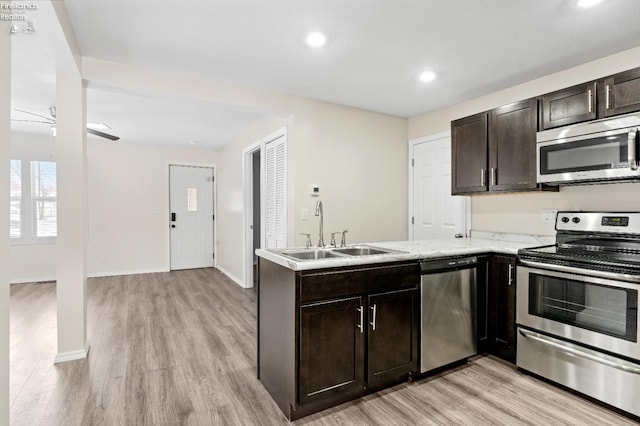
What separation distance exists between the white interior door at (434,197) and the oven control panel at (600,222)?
3.33 feet

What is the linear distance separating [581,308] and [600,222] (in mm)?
801

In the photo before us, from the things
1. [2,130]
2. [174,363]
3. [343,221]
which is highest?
[2,130]

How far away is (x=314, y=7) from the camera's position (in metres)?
2.05

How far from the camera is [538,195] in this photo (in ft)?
10.2

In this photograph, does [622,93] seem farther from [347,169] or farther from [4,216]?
[4,216]

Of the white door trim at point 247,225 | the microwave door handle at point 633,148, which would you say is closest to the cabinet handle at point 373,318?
the microwave door handle at point 633,148

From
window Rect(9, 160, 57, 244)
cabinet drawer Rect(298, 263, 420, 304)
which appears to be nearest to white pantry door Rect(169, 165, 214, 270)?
window Rect(9, 160, 57, 244)

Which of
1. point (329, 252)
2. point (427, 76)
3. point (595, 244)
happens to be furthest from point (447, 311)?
point (427, 76)

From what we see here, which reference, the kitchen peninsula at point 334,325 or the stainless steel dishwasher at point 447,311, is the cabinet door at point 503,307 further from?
the kitchen peninsula at point 334,325

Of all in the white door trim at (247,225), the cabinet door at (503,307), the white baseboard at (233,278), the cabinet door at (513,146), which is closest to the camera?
the cabinet door at (503,307)

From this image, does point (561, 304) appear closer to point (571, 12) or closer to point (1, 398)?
point (571, 12)

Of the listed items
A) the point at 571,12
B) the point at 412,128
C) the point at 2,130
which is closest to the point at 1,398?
the point at 2,130

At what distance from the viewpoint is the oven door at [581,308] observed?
6.71 ft

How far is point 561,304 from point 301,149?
8.87 ft
